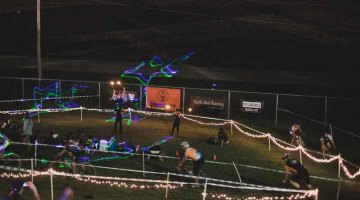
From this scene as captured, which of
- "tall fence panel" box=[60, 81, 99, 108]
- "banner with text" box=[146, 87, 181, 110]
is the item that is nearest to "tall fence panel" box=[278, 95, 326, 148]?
"banner with text" box=[146, 87, 181, 110]

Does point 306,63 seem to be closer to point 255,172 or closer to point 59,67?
point 59,67

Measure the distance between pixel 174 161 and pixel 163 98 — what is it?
9826 mm

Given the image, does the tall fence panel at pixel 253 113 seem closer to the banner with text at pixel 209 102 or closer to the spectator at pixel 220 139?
the banner with text at pixel 209 102

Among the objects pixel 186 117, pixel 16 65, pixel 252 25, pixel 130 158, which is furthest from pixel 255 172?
pixel 252 25

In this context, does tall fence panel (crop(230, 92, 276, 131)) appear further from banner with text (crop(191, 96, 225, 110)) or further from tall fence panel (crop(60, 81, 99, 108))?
tall fence panel (crop(60, 81, 99, 108))

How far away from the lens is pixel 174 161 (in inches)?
797

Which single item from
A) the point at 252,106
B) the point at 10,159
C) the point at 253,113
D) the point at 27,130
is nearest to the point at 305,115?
the point at 253,113

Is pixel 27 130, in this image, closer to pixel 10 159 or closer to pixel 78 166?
pixel 10 159

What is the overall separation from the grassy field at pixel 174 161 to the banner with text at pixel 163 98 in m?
0.89

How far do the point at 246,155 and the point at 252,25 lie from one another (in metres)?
32.7

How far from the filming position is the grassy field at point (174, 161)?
53.3 feet

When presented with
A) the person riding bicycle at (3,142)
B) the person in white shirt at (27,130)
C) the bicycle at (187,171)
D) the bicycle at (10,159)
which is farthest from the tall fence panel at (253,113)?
the bicycle at (10,159)

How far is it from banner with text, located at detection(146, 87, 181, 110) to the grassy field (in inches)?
35.2

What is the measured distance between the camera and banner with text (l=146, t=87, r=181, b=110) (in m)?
29.2
